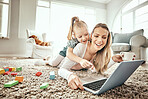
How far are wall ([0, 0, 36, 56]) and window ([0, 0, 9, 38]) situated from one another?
142 mm

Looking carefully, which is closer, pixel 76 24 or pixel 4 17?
pixel 76 24

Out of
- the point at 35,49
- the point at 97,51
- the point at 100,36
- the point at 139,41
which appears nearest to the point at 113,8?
the point at 139,41

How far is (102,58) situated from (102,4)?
4.69m

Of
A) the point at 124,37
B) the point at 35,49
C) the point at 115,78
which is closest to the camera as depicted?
the point at 115,78

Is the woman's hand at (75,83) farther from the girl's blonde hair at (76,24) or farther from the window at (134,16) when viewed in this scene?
the window at (134,16)

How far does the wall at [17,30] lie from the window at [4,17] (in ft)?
0.47

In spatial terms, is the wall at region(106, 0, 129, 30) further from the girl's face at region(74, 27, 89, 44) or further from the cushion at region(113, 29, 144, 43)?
the girl's face at region(74, 27, 89, 44)

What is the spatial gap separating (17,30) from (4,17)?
548 millimetres

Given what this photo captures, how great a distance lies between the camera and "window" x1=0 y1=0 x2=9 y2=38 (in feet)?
11.4

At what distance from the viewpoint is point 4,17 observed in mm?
3512

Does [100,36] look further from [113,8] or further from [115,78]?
[113,8]

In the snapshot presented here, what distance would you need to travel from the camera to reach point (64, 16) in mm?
4422

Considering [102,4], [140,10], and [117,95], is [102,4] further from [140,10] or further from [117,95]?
[117,95]

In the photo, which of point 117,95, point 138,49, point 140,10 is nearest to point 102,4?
point 140,10
